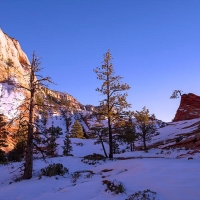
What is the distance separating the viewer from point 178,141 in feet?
88.1

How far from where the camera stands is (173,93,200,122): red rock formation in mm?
53156

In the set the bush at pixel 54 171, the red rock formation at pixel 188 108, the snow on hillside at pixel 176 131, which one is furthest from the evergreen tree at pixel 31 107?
the red rock formation at pixel 188 108

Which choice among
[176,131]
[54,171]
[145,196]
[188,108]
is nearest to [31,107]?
[54,171]

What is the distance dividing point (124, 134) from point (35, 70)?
11.7 metres

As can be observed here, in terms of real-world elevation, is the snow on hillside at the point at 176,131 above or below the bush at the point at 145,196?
above

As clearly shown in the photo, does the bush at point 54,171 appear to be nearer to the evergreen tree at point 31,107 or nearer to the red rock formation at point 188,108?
the evergreen tree at point 31,107

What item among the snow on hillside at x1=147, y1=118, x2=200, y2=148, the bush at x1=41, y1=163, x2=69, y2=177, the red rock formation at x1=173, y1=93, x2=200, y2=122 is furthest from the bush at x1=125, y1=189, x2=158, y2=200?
the red rock formation at x1=173, y1=93, x2=200, y2=122

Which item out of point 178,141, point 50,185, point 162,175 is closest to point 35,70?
point 50,185

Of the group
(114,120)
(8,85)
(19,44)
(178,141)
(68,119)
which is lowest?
(178,141)

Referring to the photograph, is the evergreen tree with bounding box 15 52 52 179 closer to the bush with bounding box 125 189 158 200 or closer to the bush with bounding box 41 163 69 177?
the bush with bounding box 41 163 69 177

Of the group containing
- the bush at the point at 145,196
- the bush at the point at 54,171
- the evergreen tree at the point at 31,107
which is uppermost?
the evergreen tree at the point at 31,107

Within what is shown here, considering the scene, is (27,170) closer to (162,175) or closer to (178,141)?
(162,175)

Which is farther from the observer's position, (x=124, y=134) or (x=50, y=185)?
(x=124, y=134)

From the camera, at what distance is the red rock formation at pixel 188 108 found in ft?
174
